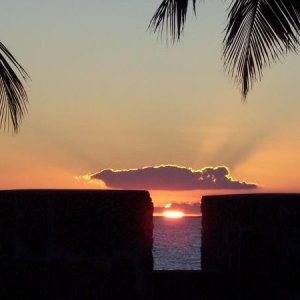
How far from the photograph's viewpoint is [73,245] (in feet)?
13.4

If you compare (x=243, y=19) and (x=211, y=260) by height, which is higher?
(x=243, y=19)

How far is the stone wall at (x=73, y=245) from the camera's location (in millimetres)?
4059

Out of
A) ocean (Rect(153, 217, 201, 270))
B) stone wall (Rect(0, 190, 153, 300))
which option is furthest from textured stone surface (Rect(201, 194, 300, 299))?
ocean (Rect(153, 217, 201, 270))

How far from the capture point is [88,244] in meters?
4.07

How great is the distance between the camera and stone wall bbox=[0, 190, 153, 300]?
4059 millimetres

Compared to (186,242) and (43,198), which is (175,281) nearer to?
(43,198)

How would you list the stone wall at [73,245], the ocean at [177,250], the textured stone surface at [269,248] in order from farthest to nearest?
1. the ocean at [177,250]
2. the textured stone surface at [269,248]
3. the stone wall at [73,245]

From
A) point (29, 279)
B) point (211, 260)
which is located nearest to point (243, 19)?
point (211, 260)

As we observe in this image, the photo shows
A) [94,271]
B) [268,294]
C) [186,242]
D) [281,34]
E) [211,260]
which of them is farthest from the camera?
[186,242]

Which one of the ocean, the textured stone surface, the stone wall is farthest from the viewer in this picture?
the ocean

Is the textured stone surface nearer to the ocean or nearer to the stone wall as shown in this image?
the stone wall

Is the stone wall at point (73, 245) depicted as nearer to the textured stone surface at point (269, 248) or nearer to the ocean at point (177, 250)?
the textured stone surface at point (269, 248)

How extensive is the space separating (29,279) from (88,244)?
41cm

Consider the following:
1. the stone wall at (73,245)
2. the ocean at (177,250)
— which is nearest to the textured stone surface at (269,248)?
the stone wall at (73,245)
